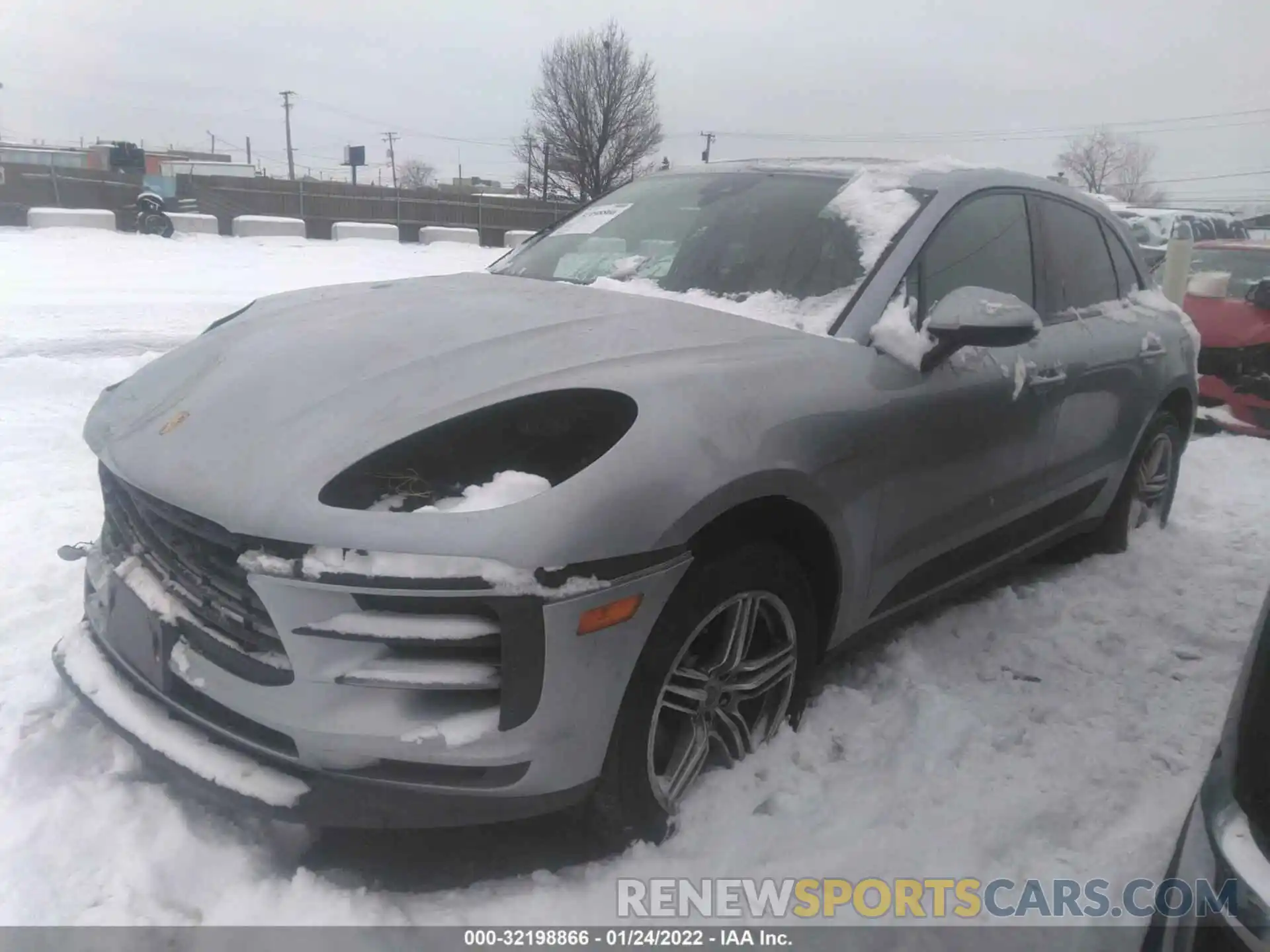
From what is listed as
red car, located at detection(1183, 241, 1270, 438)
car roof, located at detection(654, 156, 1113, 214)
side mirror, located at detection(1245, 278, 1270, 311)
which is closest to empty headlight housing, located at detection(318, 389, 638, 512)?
car roof, located at detection(654, 156, 1113, 214)

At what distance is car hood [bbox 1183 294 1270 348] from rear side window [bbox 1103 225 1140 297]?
3.44 m

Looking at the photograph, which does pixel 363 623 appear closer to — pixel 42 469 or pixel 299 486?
pixel 299 486

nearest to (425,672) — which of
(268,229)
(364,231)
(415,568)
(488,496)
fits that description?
(415,568)

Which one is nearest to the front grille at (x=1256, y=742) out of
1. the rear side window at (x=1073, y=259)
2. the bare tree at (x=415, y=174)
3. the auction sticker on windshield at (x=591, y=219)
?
the rear side window at (x=1073, y=259)

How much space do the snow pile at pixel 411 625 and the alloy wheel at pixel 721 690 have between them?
49cm

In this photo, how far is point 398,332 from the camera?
2.49 metres

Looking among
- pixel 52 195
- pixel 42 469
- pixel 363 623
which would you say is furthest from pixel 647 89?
pixel 363 623

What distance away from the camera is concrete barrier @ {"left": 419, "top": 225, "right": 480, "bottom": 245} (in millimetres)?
21469

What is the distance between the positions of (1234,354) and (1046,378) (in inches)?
200

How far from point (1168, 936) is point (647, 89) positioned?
42.7m

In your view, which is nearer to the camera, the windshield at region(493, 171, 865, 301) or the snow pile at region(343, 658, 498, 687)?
the snow pile at region(343, 658, 498, 687)

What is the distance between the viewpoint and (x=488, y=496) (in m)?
1.92

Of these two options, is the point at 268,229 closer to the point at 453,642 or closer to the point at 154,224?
the point at 154,224

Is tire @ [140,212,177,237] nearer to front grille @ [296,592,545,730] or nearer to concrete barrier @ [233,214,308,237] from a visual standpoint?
concrete barrier @ [233,214,308,237]
